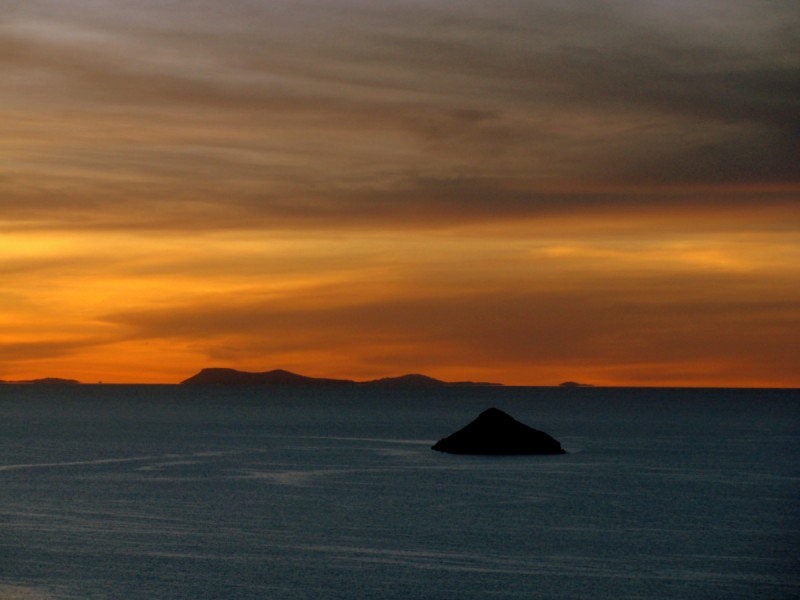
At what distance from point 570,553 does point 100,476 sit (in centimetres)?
6671

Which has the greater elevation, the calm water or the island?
the island

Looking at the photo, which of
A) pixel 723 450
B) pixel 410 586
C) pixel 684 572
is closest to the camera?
pixel 410 586

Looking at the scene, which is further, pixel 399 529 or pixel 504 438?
pixel 504 438

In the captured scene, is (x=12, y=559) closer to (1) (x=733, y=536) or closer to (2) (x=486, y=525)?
(2) (x=486, y=525)

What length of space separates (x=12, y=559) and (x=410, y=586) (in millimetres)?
24068

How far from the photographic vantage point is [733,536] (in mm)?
82000

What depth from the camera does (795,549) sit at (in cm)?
7481

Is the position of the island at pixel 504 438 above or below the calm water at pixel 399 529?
above

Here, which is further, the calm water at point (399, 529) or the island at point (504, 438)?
the island at point (504, 438)

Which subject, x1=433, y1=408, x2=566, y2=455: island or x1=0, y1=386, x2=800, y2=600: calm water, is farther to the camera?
x1=433, y1=408, x2=566, y2=455: island

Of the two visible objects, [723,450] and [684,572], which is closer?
[684,572]

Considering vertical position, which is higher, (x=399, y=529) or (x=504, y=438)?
(x=504, y=438)

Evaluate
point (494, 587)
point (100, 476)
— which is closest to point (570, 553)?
point (494, 587)

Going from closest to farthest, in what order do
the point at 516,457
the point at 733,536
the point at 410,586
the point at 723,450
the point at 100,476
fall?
1. the point at 410,586
2. the point at 733,536
3. the point at 100,476
4. the point at 516,457
5. the point at 723,450
